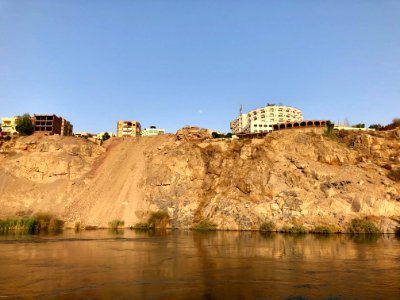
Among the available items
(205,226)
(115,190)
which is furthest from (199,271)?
(115,190)

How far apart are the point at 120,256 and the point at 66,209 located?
116ft

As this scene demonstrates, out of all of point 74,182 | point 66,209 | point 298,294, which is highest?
point 74,182

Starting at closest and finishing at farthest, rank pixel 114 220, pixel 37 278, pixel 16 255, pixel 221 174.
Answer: pixel 37 278
pixel 16 255
pixel 114 220
pixel 221 174

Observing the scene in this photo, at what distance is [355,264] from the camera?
2588 centimetres

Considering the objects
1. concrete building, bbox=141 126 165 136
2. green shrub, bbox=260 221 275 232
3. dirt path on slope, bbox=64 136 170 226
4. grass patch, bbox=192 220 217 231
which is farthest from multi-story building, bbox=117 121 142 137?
green shrub, bbox=260 221 275 232

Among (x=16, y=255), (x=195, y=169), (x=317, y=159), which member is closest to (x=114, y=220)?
(x=195, y=169)

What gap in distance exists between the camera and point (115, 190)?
6450 cm

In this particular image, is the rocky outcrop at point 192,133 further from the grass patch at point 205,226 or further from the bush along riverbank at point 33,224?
the bush along riverbank at point 33,224

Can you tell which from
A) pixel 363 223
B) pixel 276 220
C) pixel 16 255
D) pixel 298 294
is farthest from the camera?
pixel 276 220

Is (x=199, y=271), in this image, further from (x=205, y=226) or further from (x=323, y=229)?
(x=205, y=226)

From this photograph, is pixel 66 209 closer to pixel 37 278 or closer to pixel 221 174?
pixel 221 174

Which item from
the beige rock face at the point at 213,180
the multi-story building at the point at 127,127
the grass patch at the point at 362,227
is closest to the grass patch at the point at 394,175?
the beige rock face at the point at 213,180

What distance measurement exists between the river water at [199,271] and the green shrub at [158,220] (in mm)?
21583

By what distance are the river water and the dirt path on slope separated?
23696 millimetres
